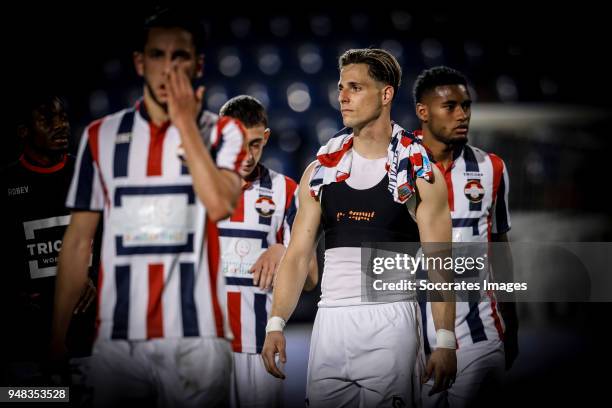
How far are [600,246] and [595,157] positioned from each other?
2.26 meters

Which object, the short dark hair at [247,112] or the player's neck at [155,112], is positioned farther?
the short dark hair at [247,112]

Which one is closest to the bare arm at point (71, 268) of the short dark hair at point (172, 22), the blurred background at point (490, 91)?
the short dark hair at point (172, 22)

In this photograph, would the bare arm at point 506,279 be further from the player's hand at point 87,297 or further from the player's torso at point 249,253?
the player's hand at point 87,297

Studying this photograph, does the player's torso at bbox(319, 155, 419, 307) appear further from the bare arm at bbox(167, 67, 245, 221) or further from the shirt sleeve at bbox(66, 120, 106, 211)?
the shirt sleeve at bbox(66, 120, 106, 211)

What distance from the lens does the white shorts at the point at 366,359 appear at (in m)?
2.81

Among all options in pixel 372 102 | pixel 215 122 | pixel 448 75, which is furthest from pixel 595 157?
pixel 215 122

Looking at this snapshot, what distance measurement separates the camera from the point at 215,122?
8.43 ft

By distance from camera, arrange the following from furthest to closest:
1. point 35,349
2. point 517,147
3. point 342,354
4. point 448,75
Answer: point 517,147, point 448,75, point 35,349, point 342,354

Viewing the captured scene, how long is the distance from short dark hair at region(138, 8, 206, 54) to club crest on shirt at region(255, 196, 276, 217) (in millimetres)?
1170

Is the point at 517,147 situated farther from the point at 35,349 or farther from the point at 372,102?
the point at 35,349

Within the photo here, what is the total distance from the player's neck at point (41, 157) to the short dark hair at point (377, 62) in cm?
138

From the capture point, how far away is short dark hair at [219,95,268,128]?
358cm

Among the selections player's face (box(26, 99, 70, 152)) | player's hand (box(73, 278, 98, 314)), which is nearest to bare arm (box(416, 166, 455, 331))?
player's hand (box(73, 278, 98, 314))

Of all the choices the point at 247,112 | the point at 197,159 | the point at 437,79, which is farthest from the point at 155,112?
the point at 437,79
